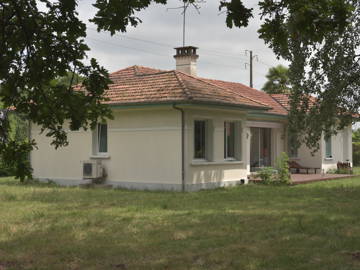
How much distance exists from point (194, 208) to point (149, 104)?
19.6 ft

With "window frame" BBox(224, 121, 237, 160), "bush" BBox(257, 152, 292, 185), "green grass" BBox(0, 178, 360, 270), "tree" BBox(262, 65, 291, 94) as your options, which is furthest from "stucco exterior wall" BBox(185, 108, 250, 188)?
"tree" BBox(262, 65, 291, 94)

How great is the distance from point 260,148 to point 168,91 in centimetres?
951

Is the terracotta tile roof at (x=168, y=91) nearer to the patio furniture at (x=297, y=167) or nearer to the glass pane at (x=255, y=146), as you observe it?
the glass pane at (x=255, y=146)

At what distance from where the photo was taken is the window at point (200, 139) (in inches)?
800

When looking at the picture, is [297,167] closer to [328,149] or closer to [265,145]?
[265,145]

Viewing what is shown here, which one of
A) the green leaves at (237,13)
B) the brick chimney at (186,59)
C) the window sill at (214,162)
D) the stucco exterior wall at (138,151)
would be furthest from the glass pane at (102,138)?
the green leaves at (237,13)

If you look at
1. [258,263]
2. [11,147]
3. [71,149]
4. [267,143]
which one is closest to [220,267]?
[258,263]

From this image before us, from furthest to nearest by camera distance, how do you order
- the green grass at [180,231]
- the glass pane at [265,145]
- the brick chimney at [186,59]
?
the glass pane at [265,145]
the brick chimney at [186,59]
the green grass at [180,231]

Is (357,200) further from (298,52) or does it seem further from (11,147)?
(11,147)

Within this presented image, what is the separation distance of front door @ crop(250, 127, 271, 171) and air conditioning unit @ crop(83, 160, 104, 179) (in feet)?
29.2

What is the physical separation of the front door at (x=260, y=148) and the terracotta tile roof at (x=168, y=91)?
18.3 ft

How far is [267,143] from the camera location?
2827 centimetres

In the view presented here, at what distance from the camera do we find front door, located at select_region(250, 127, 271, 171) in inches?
1085

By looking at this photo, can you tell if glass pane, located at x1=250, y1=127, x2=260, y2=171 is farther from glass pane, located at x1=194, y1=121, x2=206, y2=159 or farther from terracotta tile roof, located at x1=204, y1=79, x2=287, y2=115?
glass pane, located at x1=194, y1=121, x2=206, y2=159
